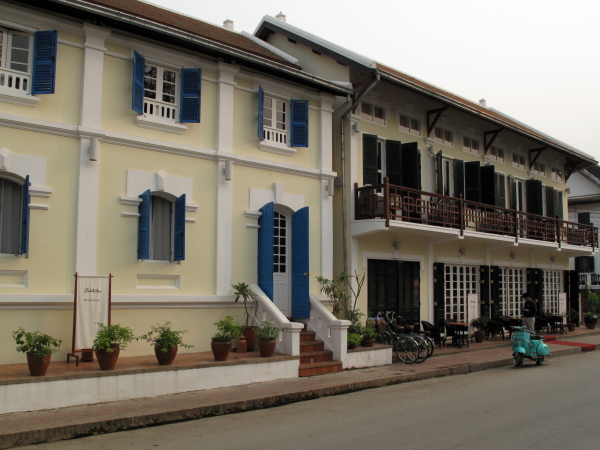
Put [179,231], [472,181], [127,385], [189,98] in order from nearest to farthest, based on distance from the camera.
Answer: [127,385]
[179,231]
[189,98]
[472,181]

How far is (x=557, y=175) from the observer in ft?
83.0

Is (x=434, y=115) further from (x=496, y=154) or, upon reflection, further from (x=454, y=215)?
(x=496, y=154)

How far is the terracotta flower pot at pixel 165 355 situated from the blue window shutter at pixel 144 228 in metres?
2.03

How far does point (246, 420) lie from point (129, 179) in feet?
17.7

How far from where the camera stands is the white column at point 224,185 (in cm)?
1244

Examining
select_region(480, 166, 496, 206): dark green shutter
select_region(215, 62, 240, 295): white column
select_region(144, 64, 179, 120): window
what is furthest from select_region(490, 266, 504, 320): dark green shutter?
select_region(144, 64, 179, 120): window

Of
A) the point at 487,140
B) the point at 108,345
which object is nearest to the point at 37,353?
the point at 108,345

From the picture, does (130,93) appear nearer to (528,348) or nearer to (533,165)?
(528,348)

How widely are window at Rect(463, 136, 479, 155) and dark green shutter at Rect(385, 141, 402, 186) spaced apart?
4.20 metres

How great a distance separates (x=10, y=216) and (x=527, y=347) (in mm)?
11912

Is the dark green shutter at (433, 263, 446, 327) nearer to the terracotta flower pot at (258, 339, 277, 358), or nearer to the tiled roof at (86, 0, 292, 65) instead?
the terracotta flower pot at (258, 339, 277, 358)

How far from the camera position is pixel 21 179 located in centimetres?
1012

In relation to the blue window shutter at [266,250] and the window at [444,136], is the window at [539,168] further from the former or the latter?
the blue window shutter at [266,250]

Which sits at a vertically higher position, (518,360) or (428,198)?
(428,198)
